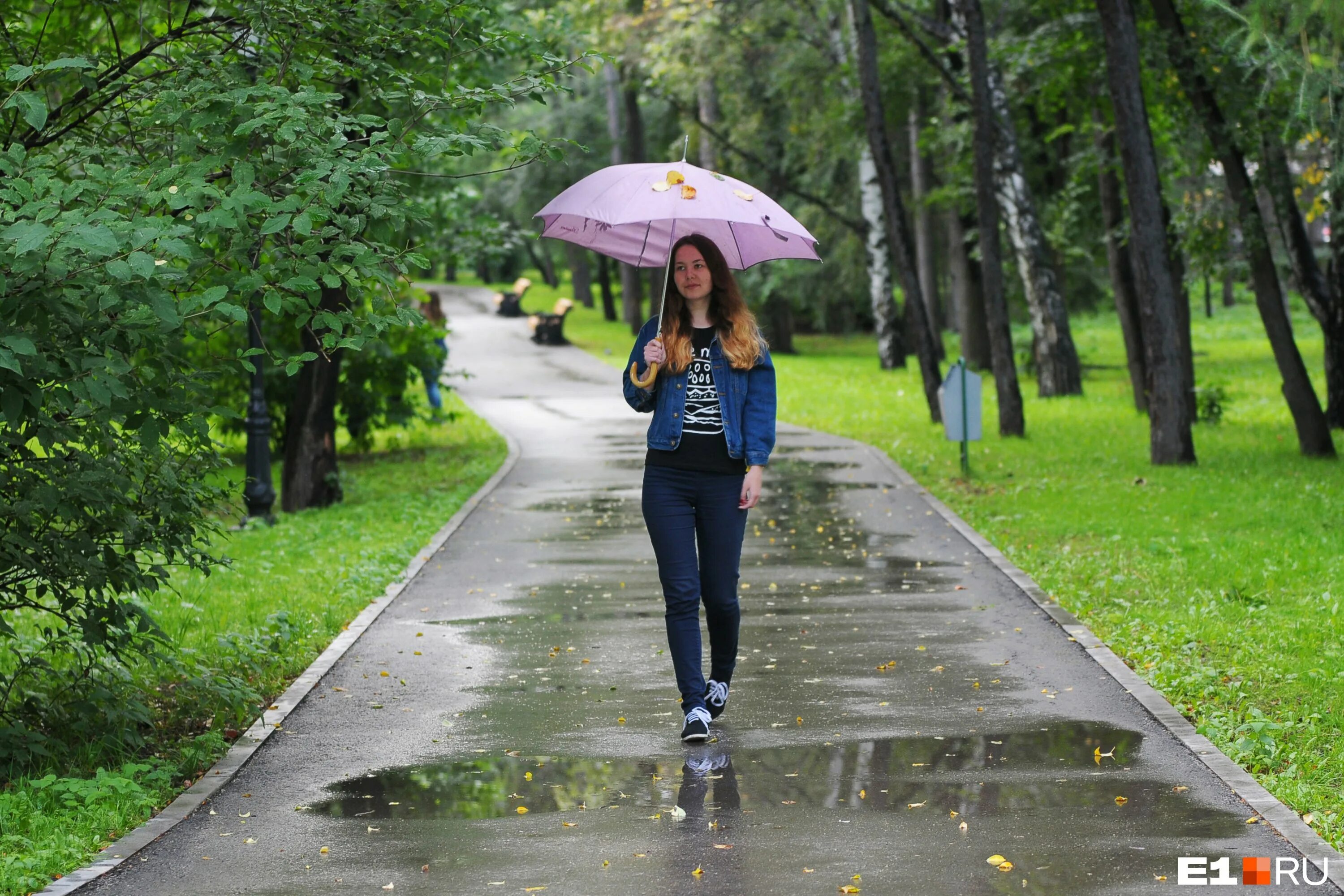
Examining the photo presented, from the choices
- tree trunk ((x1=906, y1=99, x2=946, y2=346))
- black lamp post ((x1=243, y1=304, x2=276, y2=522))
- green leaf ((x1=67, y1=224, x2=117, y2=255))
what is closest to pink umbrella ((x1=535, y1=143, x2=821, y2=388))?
green leaf ((x1=67, y1=224, x2=117, y2=255))

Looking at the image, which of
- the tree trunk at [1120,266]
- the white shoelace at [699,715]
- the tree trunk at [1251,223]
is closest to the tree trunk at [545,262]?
the tree trunk at [1120,266]

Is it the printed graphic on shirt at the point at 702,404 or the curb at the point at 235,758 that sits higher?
the printed graphic on shirt at the point at 702,404

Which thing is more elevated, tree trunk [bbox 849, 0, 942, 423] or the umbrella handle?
tree trunk [bbox 849, 0, 942, 423]

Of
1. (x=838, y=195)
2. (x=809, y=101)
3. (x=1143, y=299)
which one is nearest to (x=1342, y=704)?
(x=1143, y=299)

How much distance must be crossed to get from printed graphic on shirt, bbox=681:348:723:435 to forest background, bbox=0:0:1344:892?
109 cm

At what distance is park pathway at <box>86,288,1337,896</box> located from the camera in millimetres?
4938

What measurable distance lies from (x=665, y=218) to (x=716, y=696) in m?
2.08

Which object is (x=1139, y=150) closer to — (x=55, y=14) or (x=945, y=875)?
(x=55, y=14)

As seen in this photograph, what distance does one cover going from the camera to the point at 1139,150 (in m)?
16.6

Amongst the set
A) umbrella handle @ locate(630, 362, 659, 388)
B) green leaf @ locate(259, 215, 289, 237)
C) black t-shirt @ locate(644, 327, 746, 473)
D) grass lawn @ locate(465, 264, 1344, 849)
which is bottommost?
grass lawn @ locate(465, 264, 1344, 849)

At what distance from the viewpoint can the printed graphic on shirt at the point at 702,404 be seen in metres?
6.56

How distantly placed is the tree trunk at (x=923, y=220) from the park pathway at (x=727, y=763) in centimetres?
2439

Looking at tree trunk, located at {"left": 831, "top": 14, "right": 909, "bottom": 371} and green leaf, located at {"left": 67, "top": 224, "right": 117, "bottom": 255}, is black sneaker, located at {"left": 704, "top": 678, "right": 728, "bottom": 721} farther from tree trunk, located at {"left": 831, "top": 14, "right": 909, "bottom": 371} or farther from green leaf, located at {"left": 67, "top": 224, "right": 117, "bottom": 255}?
tree trunk, located at {"left": 831, "top": 14, "right": 909, "bottom": 371}

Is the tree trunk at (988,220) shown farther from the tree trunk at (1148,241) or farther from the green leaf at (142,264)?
the green leaf at (142,264)
